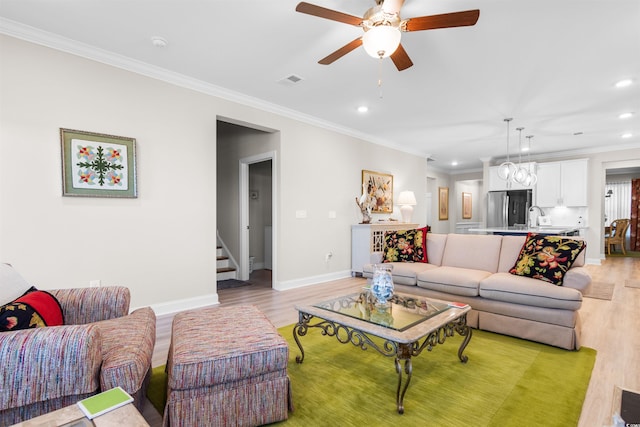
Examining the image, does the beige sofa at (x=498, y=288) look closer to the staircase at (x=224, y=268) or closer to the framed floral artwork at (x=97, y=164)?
the framed floral artwork at (x=97, y=164)

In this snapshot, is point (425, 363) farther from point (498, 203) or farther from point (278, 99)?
point (498, 203)

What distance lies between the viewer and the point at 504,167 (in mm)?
4965

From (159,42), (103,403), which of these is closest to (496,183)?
(159,42)

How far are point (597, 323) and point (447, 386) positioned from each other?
2.24 metres

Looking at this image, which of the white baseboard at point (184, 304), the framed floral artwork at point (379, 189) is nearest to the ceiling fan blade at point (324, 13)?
the white baseboard at point (184, 304)

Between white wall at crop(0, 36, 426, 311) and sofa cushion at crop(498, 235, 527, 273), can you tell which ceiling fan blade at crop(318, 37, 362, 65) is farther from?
sofa cushion at crop(498, 235, 527, 273)

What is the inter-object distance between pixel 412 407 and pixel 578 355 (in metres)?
1.57

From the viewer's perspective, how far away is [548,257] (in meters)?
2.77

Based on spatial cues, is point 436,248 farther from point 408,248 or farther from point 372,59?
point 372,59

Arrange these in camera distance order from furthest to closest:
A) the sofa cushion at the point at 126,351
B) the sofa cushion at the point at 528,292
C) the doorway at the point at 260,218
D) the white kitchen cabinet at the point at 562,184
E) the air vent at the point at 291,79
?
the white kitchen cabinet at the point at 562,184 < the doorway at the point at 260,218 < the air vent at the point at 291,79 < the sofa cushion at the point at 528,292 < the sofa cushion at the point at 126,351

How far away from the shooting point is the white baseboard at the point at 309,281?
451 cm

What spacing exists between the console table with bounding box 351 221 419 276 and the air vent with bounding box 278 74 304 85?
8.71 ft

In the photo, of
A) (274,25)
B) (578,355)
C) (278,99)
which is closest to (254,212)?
(278,99)

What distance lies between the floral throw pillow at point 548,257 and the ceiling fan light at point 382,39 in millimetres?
2226
